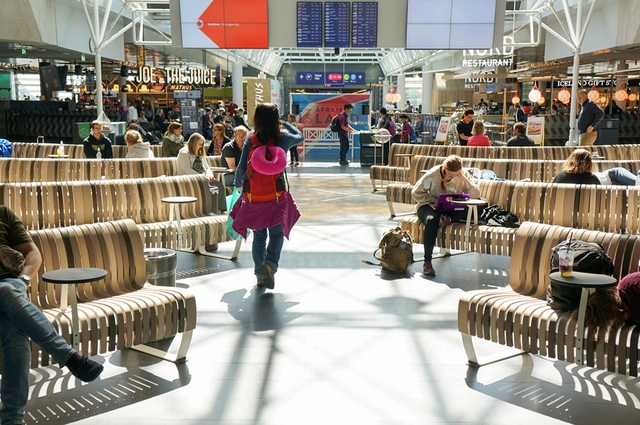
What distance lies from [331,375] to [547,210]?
3.62 meters

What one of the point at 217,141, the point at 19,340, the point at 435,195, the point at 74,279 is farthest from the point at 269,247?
the point at 217,141

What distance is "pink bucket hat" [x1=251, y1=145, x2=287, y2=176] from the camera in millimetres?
6488

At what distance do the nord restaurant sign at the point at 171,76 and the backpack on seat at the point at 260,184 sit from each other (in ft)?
75.2

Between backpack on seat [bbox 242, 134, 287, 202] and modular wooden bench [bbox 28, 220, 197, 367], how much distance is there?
168 cm

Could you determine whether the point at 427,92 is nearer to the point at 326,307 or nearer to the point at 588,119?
the point at 588,119

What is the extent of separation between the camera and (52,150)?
45.2ft

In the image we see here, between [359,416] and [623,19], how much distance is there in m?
14.7

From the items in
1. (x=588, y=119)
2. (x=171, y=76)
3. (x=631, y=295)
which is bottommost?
(x=631, y=295)

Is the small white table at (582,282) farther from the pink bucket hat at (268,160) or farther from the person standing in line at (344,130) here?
the person standing in line at (344,130)

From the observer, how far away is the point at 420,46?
1586 centimetres

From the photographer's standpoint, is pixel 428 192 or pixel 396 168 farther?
pixel 396 168

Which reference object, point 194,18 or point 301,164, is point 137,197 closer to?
point 194,18

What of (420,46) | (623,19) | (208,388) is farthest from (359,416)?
(623,19)

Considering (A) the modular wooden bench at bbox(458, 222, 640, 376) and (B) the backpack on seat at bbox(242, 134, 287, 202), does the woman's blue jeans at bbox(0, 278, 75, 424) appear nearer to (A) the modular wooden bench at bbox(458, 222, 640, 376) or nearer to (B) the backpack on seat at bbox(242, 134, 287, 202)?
(A) the modular wooden bench at bbox(458, 222, 640, 376)
